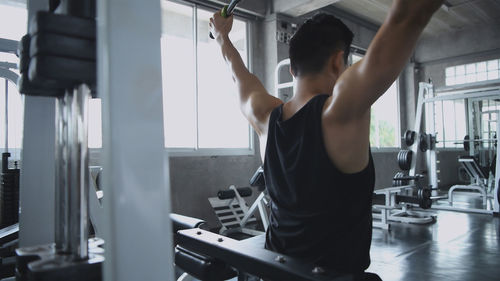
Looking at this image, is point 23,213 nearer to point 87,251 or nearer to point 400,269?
point 87,251

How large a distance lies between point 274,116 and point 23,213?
0.62m

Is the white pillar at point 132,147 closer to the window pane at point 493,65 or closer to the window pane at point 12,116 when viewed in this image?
the window pane at point 12,116

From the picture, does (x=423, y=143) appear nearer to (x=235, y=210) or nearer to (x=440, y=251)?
(x=440, y=251)

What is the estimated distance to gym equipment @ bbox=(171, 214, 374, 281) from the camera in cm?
60

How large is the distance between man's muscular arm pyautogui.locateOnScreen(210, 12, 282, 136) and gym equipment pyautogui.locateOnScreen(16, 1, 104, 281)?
1.64ft

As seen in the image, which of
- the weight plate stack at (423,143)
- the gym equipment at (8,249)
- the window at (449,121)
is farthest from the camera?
the window at (449,121)

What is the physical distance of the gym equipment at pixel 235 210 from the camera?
363cm

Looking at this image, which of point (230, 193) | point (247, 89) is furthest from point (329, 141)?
point (230, 193)

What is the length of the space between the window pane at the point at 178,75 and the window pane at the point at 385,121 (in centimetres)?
405

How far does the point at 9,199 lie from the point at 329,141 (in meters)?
2.30

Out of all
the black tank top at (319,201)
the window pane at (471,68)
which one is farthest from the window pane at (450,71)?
the black tank top at (319,201)

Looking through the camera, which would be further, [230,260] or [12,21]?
[12,21]

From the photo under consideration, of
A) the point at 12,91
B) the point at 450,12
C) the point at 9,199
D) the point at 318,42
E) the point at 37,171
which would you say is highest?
the point at 450,12

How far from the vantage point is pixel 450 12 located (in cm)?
639
